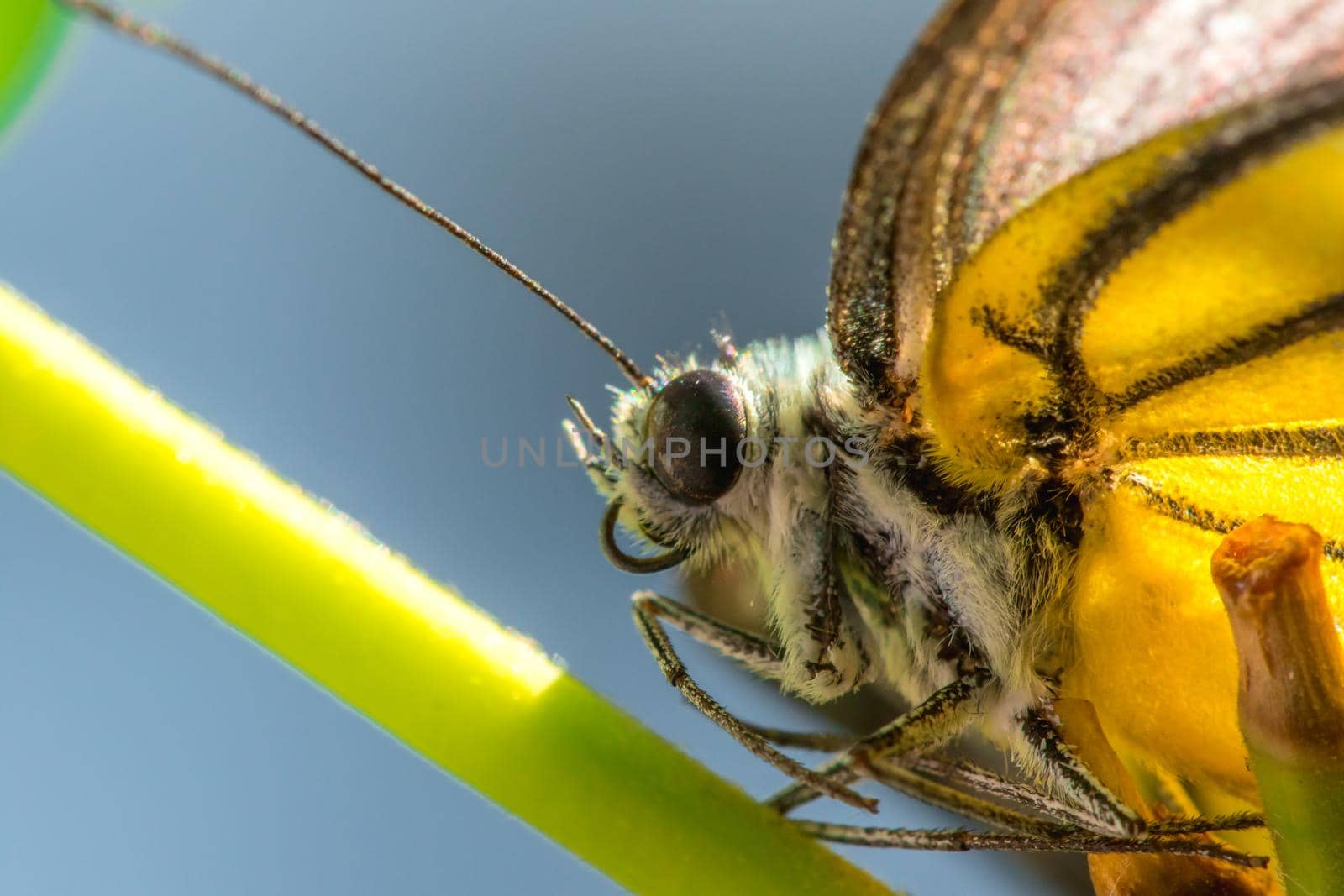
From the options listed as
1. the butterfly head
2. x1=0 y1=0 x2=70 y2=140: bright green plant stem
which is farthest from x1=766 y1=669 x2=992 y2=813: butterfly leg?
x1=0 y1=0 x2=70 y2=140: bright green plant stem

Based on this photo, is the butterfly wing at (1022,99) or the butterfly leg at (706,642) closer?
the butterfly wing at (1022,99)

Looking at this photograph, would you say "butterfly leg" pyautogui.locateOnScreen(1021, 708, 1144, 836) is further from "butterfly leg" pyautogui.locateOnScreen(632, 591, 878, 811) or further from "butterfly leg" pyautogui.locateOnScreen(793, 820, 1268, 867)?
"butterfly leg" pyautogui.locateOnScreen(632, 591, 878, 811)

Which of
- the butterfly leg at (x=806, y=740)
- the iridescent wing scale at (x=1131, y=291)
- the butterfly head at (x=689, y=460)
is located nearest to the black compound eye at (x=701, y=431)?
the butterfly head at (x=689, y=460)

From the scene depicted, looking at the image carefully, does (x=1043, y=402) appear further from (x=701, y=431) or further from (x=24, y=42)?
(x=24, y=42)

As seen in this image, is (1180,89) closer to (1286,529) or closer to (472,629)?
(1286,529)

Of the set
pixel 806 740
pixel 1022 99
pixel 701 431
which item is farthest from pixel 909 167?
pixel 806 740

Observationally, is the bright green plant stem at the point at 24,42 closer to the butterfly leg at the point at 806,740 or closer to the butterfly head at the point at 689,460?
the butterfly head at the point at 689,460

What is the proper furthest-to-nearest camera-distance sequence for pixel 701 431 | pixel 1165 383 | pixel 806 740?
pixel 806 740 < pixel 701 431 < pixel 1165 383

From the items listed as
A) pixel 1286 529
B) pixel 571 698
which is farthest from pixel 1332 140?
pixel 571 698
